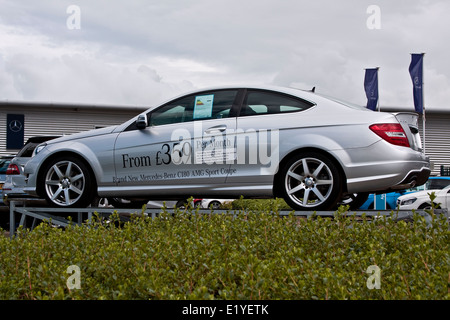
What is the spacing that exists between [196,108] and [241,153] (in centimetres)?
94

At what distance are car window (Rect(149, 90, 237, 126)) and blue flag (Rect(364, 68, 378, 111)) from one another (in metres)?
20.4

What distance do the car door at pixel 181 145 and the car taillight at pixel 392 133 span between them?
1.58 meters

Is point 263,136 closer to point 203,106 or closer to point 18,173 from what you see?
point 203,106

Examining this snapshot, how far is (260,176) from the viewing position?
21.4 ft

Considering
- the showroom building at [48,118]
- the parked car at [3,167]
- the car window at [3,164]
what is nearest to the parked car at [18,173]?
the parked car at [3,167]

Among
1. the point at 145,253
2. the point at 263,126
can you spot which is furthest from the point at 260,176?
the point at 145,253

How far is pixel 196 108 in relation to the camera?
7164 millimetres

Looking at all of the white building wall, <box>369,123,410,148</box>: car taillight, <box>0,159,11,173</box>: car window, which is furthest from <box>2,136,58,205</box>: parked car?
the white building wall

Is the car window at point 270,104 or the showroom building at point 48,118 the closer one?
the car window at point 270,104

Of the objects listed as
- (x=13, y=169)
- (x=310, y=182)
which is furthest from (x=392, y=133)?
(x=13, y=169)

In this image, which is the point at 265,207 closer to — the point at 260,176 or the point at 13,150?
the point at 260,176

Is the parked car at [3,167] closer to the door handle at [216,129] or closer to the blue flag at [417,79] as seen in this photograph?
the door handle at [216,129]

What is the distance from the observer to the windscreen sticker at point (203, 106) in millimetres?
7078

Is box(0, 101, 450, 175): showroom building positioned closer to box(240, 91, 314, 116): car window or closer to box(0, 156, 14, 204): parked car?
box(0, 156, 14, 204): parked car
